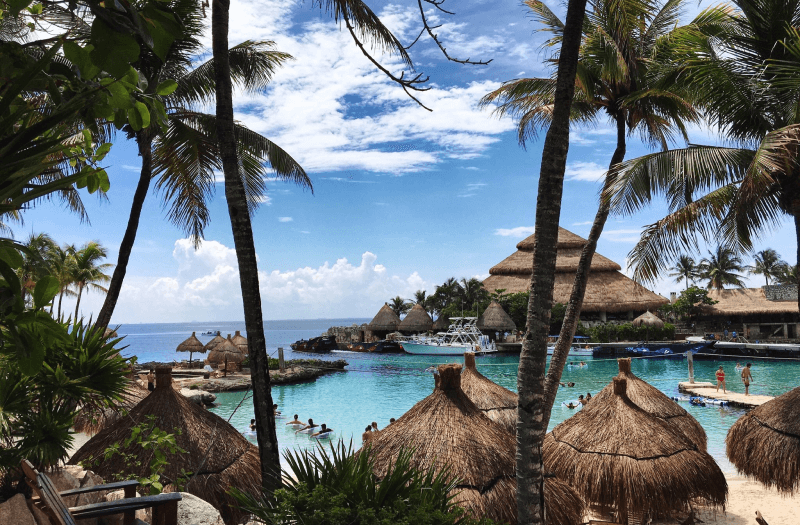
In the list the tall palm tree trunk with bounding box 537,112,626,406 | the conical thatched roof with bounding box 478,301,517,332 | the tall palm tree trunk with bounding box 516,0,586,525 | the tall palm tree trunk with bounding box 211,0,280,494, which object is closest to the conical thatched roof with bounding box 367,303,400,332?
the conical thatched roof with bounding box 478,301,517,332

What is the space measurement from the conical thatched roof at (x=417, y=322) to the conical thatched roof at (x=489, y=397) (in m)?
39.2

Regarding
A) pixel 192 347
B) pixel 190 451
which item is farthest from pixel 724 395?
pixel 192 347

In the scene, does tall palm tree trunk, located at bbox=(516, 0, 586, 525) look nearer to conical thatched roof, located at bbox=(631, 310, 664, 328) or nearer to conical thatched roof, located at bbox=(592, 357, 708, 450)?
conical thatched roof, located at bbox=(592, 357, 708, 450)

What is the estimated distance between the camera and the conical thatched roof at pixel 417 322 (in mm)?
49219

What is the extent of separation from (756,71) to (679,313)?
38.7 meters

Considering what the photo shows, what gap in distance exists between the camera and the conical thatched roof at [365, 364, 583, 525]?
526 centimetres

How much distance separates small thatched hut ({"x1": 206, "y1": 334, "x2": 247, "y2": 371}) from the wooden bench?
26006 millimetres

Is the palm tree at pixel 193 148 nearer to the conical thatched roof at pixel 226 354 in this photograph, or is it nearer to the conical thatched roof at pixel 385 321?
the conical thatched roof at pixel 226 354

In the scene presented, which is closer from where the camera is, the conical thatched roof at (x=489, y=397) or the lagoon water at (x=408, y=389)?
the conical thatched roof at (x=489, y=397)

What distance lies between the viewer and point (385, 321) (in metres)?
52.3

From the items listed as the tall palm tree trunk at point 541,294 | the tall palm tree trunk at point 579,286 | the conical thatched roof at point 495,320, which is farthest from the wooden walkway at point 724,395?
the conical thatched roof at point 495,320

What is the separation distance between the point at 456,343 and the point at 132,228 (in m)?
34.2

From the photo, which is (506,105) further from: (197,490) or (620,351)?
(620,351)

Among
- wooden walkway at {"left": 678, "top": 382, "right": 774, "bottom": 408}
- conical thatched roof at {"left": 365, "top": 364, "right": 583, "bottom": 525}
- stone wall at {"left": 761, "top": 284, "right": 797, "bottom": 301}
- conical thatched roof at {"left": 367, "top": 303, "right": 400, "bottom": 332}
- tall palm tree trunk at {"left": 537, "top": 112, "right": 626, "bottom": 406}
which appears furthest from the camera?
conical thatched roof at {"left": 367, "top": 303, "right": 400, "bottom": 332}
